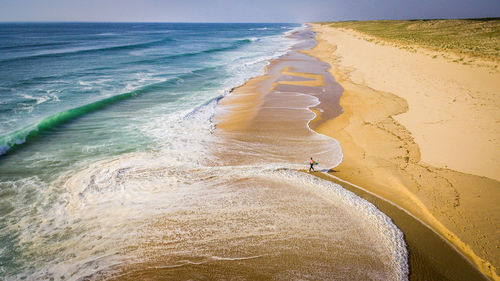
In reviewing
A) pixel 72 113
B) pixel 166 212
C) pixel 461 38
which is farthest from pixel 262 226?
pixel 461 38

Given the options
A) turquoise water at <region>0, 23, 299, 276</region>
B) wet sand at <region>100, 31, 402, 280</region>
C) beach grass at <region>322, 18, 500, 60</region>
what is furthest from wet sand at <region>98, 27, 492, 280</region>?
beach grass at <region>322, 18, 500, 60</region>

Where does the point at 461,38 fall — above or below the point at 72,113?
above

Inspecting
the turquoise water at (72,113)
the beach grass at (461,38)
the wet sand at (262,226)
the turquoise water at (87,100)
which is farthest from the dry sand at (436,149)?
the beach grass at (461,38)

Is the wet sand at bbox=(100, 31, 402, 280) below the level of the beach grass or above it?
below

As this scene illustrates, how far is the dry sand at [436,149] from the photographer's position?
6793mm

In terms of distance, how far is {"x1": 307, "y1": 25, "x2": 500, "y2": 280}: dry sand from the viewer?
679cm

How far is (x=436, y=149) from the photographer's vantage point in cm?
997

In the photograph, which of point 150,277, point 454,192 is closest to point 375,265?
point 454,192

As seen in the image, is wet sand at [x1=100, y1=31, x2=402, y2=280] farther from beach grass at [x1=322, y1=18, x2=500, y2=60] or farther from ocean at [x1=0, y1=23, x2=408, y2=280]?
beach grass at [x1=322, y1=18, x2=500, y2=60]

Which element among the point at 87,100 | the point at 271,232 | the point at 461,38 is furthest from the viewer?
the point at 461,38

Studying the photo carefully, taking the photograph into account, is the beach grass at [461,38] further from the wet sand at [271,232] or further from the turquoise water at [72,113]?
the wet sand at [271,232]

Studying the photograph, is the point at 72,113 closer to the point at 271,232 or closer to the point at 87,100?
the point at 87,100

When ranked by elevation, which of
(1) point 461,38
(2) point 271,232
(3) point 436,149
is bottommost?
(2) point 271,232

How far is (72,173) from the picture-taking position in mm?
9570
